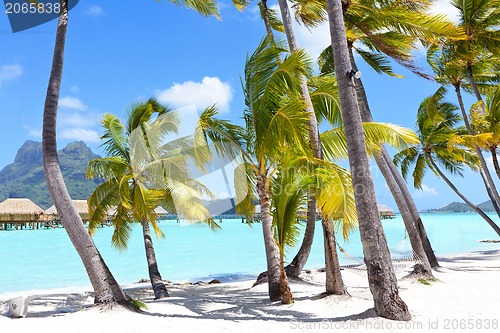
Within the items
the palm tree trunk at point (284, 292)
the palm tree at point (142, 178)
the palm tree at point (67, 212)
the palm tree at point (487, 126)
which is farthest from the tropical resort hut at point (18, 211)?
the palm tree trunk at point (284, 292)

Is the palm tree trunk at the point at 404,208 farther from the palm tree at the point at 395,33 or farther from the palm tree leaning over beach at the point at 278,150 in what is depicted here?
the palm tree leaning over beach at the point at 278,150

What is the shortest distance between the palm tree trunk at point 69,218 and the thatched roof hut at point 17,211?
4284 centimetres

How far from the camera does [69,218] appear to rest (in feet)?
22.5

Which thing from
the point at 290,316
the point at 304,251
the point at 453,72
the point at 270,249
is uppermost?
the point at 453,72

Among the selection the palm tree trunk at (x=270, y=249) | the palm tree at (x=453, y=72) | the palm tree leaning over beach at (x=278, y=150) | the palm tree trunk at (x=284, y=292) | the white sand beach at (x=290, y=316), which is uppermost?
the palm tree at (x=453, y=72)

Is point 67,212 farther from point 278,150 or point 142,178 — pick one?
point 142,178

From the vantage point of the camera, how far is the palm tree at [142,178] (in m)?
10.1

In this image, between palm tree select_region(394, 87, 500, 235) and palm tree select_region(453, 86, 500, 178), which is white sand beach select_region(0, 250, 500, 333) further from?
palm tree select_region(394, 87, 500, 235)

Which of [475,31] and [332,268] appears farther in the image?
[475,31]

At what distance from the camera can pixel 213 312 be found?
7.02 meters

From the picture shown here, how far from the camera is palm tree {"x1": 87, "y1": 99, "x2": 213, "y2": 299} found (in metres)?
10.1

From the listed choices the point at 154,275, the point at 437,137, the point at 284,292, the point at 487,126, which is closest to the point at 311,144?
the point at 284,292

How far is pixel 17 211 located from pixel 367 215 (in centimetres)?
4647

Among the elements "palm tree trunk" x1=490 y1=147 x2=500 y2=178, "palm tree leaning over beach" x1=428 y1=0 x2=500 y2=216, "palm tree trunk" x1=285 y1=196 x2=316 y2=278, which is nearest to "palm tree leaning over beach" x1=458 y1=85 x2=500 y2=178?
"palm tree trunk" x1=490 y1=147 x2=500 y2=178
